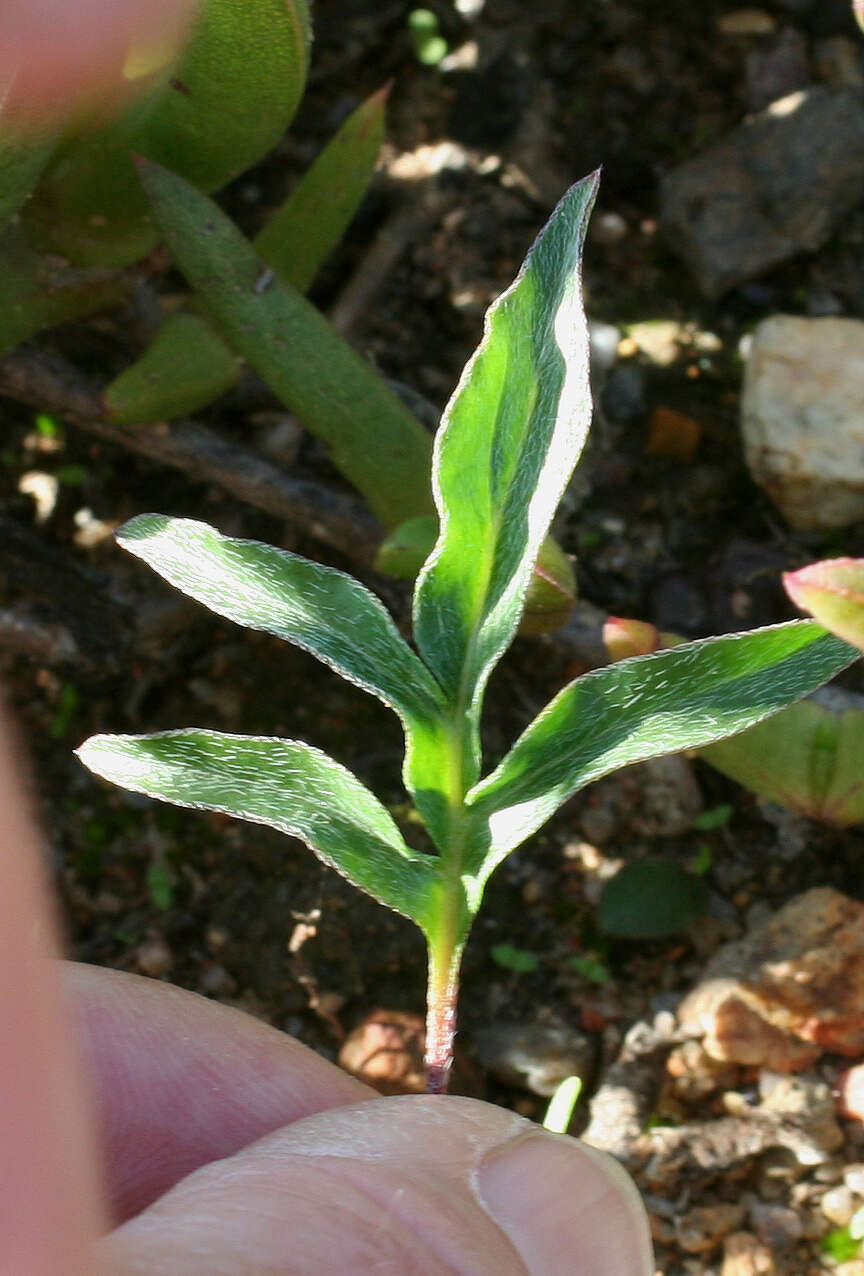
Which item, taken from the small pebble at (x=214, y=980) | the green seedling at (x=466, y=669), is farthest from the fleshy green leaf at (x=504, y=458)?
the small pebble at (x=214, y=980)

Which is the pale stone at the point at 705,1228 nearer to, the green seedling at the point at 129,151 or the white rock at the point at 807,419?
the white rock at the point at 807,419

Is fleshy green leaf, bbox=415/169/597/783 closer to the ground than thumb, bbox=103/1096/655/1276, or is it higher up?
higher up

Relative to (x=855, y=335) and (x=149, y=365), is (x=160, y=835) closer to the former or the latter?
(x=149, y=365)

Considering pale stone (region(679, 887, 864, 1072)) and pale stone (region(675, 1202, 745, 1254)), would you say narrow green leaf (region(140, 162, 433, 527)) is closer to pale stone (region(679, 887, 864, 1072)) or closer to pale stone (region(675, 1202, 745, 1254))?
pale stone (region(679, 887, 864, 1072))

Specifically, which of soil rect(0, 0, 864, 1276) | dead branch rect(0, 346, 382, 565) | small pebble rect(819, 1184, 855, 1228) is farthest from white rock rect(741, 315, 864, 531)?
small pebble rect(819, 1184, 855, 1228)

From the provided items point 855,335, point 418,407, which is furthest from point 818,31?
point 418,407

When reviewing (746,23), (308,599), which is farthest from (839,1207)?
(746,23)

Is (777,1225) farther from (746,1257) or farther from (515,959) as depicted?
(515,959)
